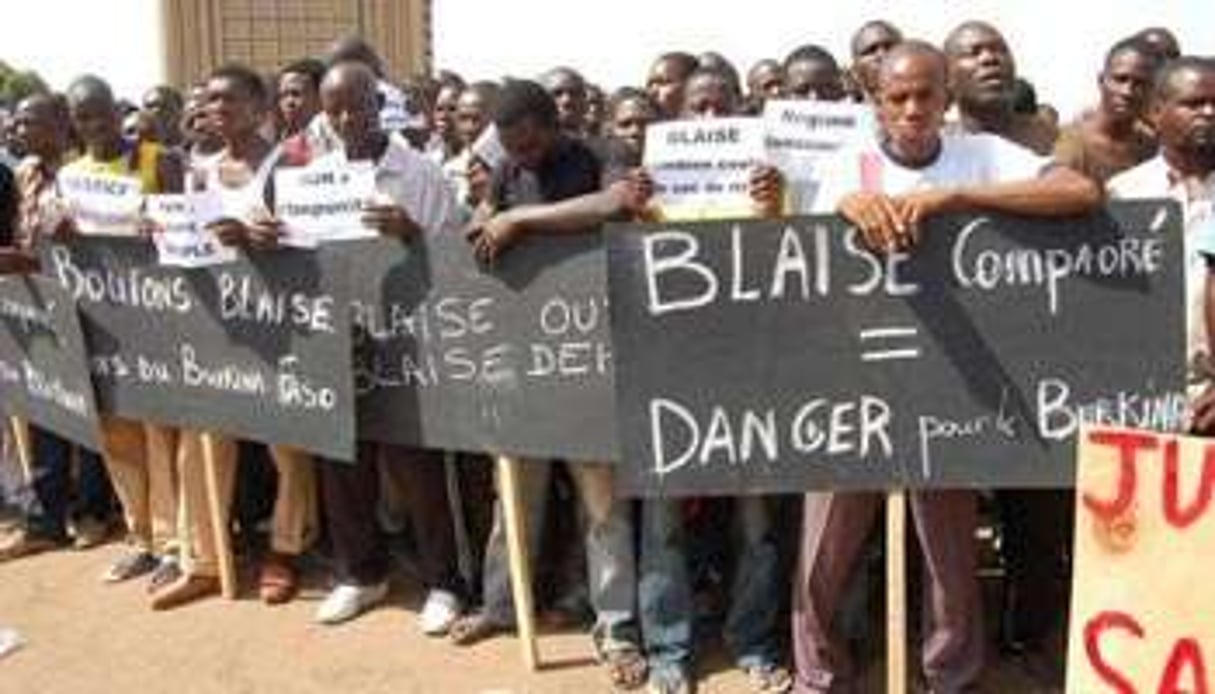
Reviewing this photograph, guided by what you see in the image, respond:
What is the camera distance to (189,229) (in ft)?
19.7

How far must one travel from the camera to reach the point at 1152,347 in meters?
4.57

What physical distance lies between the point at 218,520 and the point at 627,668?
176 cm

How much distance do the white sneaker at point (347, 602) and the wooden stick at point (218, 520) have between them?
0.39 meters

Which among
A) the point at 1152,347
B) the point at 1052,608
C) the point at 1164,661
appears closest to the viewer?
the point at 1164,661

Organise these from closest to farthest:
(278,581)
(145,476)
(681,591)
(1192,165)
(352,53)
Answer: (1192,165) < (681,591) < (278,581) < (145,476) < (352,53)

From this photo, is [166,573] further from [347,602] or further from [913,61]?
[913,61]

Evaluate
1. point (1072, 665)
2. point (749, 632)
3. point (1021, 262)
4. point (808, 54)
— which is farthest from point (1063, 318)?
point (808, 54)

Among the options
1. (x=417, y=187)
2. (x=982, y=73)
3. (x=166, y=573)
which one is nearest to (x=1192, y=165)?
(x=982, y=73)

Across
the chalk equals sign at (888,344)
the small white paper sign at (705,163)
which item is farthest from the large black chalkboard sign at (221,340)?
the chalk equals sign at (888,344)

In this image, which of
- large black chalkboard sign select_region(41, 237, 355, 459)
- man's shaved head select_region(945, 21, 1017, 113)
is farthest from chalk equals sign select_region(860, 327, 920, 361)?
large black chalkboard sign select_region(41, 237, 355, 459)

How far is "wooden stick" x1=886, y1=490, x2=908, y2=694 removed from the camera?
475 cm

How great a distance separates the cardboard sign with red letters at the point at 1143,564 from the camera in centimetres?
380

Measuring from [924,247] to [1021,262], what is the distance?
0.25 metres

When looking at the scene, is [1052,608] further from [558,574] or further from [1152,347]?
[558,574]
